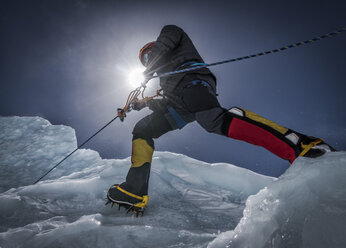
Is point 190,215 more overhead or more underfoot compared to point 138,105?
more underfoot

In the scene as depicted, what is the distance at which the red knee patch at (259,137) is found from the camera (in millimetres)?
1181

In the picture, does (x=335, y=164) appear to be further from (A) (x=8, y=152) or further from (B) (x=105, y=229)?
(A) (x=8, y=152)

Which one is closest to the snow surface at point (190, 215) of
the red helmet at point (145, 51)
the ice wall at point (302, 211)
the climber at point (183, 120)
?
the ice wall at point (302, 211)

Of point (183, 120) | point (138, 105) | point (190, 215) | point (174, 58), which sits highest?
point (174, 58)

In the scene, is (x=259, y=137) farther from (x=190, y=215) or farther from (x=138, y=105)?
(x=138, y=105)

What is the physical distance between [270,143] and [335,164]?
46 centimetres

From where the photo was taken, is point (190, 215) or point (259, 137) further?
point (190, 215)

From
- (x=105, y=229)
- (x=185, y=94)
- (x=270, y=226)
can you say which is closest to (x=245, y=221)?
(x=270, y=226)

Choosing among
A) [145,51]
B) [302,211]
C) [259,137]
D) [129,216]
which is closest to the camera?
[302,211]

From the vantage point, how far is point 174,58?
6.52 feet

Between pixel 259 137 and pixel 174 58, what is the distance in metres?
1.28

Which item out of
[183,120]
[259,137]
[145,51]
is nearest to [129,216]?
[183,120]

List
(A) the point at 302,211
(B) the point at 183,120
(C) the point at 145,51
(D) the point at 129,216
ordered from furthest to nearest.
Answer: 1. (C) the point at 145,51
2. (B) the point at 183,120
3. (D) the point at 129,216
4. (A) the point at 302,211

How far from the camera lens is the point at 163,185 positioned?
328cm
